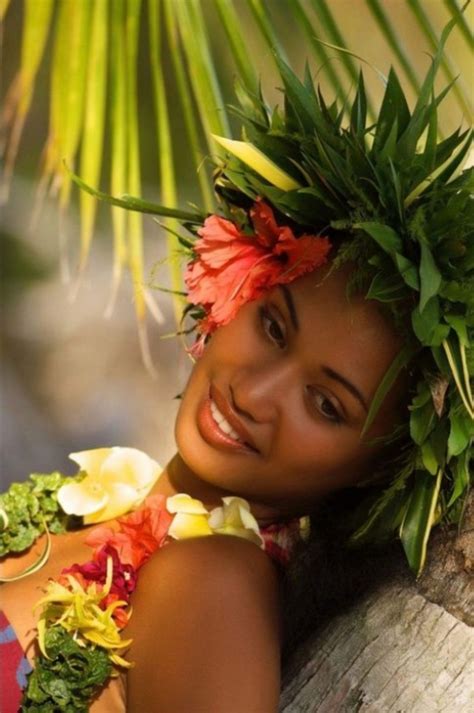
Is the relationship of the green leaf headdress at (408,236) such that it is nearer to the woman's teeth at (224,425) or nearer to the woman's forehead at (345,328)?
the woman's forehead at (345,328)

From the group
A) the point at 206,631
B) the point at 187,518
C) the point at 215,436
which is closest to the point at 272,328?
the point at 215,436

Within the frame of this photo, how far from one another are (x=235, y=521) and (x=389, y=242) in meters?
0.39

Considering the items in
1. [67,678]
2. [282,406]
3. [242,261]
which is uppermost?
[242,261]

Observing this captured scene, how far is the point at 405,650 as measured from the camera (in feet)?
3.25

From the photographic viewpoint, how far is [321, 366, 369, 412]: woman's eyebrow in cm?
110

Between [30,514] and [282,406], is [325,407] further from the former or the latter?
[30,514]

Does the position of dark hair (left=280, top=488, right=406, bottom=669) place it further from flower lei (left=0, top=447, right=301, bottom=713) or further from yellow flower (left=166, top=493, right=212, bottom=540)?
yellow flower (left=166, top=493, right=212, bottom=540)

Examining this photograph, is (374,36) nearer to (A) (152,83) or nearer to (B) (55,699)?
(A) (152,83)

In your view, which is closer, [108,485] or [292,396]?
[292,396]

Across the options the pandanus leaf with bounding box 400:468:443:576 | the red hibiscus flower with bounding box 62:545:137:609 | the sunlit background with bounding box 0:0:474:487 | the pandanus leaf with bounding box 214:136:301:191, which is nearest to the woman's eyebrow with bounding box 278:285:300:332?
the pandanus leaf with bounding box 214:136:301:191

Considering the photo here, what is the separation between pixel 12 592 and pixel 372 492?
47cm

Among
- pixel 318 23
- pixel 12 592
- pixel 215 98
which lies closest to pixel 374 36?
pixel 318 23

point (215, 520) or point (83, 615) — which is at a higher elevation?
point (215, 520)

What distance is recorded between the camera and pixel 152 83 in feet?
5.81
